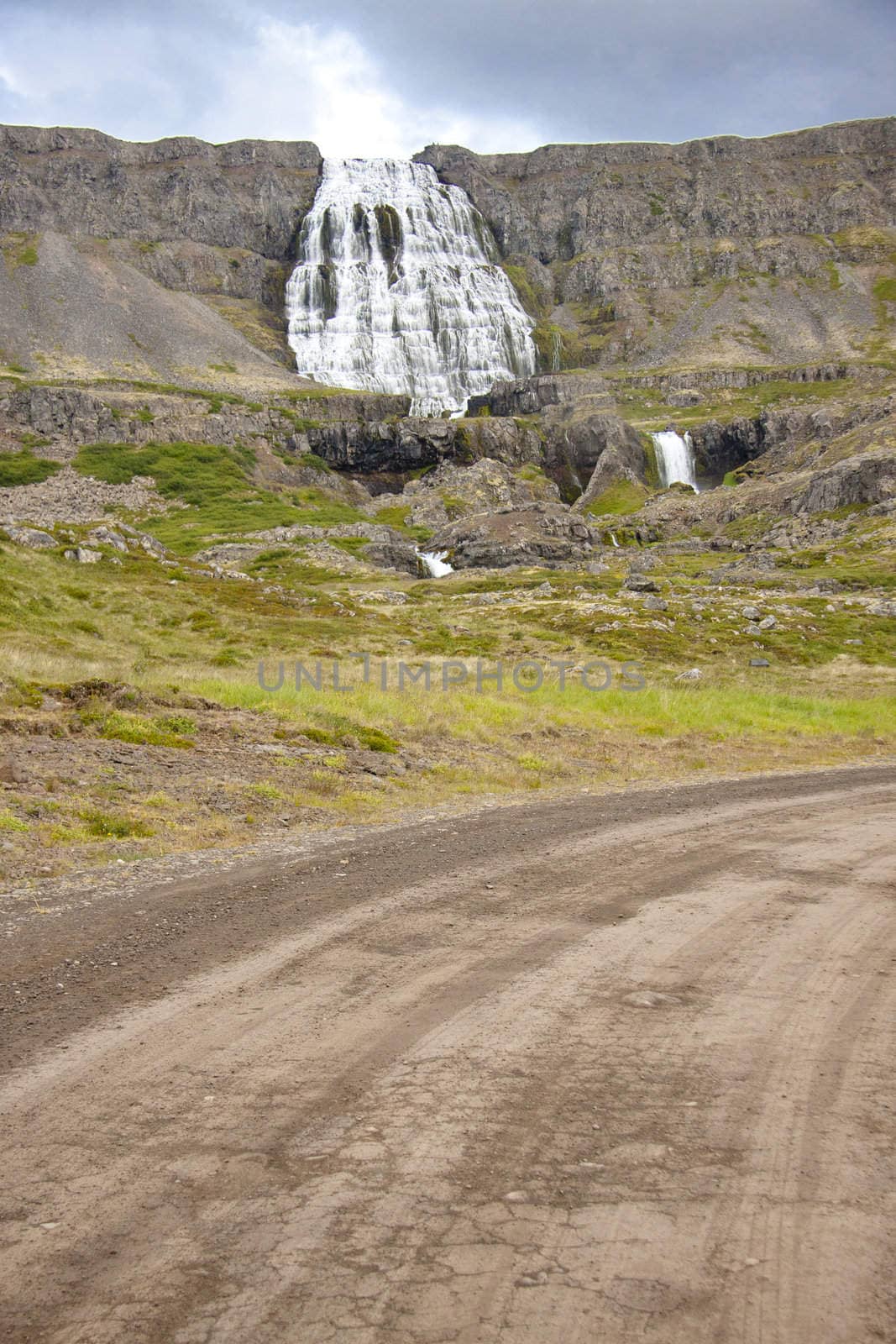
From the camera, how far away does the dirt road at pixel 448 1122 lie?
3186mm

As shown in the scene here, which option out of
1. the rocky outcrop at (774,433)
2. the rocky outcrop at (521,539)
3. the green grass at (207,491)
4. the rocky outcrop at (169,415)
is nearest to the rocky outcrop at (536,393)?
the rocky outcrop at (169,415)

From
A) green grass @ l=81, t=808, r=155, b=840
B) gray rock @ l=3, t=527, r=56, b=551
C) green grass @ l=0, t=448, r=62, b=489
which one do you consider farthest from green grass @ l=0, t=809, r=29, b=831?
green grass @ l=0, t=448, r=62, b=489

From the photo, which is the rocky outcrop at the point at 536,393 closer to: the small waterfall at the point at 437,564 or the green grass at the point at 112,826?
the small waterfall at the point at 437,564

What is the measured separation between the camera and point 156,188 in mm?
150625

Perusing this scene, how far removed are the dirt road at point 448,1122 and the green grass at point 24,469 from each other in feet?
284

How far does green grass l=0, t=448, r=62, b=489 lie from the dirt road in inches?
3412

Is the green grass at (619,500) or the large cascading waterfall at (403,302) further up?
the large cascading waterfall at (403,302)

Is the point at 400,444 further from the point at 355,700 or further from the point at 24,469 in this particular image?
the point at 355,700

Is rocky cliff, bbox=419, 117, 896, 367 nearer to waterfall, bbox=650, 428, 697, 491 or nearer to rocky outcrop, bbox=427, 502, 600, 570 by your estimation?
waterfall, bbox=650, 428, 697, 491

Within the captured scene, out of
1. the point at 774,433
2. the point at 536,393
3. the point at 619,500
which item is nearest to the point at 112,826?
the point at 619,500

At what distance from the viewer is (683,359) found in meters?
135

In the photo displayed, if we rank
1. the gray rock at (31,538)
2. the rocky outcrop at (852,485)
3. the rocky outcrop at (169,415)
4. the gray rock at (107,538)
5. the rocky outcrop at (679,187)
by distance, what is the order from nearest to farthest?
1. the gray rock at (31,538)
2. the gray rock at (107,538)
3. the rocky outcrop at (852,485)
4. the rocky outcrop at (169,415)
5. the rocky outcrop at (679,187)

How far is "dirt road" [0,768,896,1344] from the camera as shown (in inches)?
125
